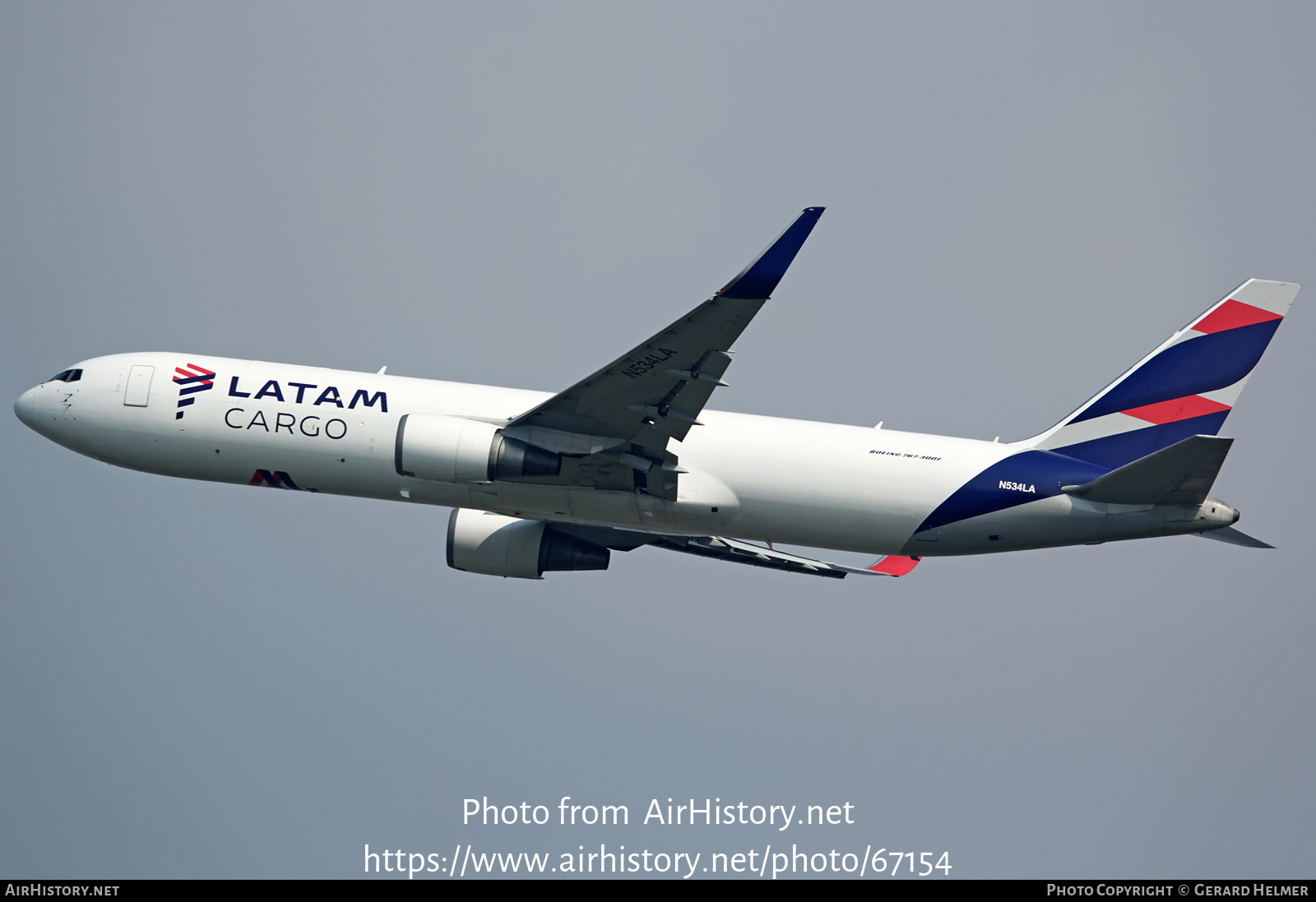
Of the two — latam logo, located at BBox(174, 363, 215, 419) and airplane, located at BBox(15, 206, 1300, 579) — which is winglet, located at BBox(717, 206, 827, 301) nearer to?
airplane, located at BBox(15, 206, 1300, 579)

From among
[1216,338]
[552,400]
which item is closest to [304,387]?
[552,400]

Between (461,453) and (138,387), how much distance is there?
343 inches

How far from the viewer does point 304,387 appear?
30.3 meters

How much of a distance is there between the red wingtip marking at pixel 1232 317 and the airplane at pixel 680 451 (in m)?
0.04

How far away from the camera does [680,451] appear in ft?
97.6

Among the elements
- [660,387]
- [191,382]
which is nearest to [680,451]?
[660,387]

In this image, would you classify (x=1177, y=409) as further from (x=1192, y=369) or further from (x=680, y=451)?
(x=680, y=451)

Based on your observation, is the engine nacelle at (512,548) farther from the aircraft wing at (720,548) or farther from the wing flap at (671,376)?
the wing flap at (671,376)

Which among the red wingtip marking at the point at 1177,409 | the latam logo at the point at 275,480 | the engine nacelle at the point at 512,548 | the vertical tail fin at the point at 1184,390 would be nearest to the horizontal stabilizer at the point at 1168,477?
the vertical tail fin at the point at 1184,390

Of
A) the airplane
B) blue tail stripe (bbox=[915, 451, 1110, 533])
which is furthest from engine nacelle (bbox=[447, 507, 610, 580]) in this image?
blue tail stripe (bbox=[915, 451, 1110, 533])

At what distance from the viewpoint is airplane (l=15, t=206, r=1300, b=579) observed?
92.3ft

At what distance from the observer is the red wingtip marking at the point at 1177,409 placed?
30.4 m

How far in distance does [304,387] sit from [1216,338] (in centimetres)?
2142

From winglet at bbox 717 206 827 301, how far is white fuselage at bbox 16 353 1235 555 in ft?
20.2
